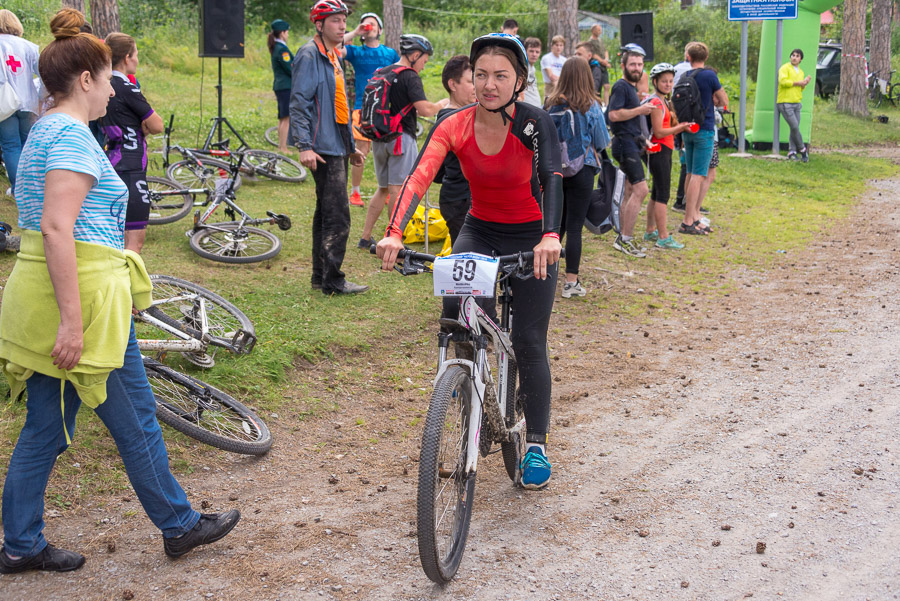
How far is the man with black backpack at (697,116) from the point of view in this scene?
10.5m

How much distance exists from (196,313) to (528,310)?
2.61 m

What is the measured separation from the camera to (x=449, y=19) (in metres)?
36.2

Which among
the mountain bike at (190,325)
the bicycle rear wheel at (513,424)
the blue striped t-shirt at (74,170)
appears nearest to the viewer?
the blue striped t-shirt at (74,170)

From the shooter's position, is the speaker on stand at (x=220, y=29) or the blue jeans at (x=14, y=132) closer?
the blue jeans at (x=14, y=132)

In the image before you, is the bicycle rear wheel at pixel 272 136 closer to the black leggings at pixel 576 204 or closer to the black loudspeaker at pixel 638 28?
the black leggings at pixel 576 204

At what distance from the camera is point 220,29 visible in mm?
12867

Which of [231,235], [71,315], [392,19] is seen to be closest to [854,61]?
[392,19]

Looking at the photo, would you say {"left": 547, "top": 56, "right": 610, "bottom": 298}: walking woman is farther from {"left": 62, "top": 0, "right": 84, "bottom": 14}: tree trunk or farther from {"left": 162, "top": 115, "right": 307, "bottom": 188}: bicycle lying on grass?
{"left": 62, "top": 0, "right": 84, "bottom": 14}: tree trunk

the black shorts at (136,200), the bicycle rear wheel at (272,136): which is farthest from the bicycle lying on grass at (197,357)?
the bicycle rear wheel at (272,136)

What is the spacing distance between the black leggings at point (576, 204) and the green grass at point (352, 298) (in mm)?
571

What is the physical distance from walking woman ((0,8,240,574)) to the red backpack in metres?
4.82

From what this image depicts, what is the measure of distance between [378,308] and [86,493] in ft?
11.6

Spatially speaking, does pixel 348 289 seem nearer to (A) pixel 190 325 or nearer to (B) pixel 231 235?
(B) pixel 231 235

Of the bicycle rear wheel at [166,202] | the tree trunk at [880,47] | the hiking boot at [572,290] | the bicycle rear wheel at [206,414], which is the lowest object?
the bicycle rear wheel at [206,414]
